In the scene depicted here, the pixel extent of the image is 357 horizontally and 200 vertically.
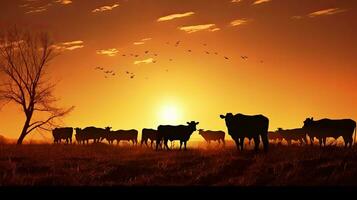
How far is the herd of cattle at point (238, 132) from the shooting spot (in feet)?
80.2

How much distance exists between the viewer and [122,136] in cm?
4819

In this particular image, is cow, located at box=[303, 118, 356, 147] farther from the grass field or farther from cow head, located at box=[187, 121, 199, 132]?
the grass field

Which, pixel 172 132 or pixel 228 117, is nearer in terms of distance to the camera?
pixel 228 117

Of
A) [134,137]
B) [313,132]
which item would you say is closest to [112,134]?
[134,137]

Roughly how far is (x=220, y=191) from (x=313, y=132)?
3005 cm

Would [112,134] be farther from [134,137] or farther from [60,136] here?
[60,136]

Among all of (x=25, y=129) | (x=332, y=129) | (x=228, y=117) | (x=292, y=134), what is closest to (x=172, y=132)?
(x=228, y=117)

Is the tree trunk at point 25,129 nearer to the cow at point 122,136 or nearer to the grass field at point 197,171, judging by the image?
the cow at point 122,136

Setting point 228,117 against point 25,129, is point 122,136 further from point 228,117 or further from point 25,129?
point 228,117

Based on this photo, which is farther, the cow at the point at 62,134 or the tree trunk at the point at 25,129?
the cow at the point at 62,134

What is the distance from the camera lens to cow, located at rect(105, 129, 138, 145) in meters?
48.1

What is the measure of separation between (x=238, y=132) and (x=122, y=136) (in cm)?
2547

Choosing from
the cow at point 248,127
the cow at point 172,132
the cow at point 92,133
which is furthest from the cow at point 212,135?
the cow at point 248,127

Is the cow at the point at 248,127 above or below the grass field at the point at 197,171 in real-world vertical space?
above
